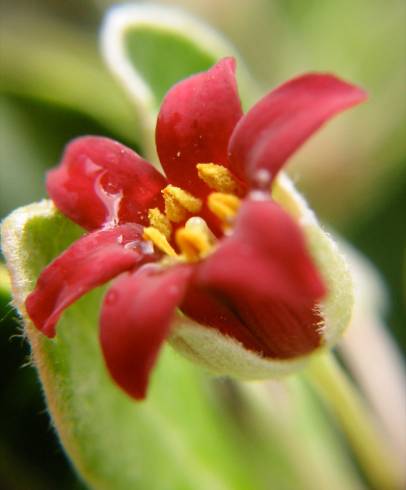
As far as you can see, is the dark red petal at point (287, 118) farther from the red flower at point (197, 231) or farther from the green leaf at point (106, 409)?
the green leaf at point (106, 409)

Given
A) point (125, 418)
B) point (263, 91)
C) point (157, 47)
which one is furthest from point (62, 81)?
point (125, 418)

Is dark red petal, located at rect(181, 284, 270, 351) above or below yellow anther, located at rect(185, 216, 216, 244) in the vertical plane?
below

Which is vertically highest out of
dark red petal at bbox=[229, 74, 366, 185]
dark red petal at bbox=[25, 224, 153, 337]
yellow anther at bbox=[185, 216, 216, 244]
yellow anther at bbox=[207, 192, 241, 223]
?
dark red petal at bbox=[229, 74, 366, 185]

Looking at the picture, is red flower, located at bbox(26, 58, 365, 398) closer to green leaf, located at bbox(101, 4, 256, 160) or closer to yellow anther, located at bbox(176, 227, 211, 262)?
yellow anther, located at bbox(176, 227, 211, 262)

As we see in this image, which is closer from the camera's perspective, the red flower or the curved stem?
the red flower

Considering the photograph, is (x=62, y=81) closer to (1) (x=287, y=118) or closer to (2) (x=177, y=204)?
(2) (x=177, y=204)

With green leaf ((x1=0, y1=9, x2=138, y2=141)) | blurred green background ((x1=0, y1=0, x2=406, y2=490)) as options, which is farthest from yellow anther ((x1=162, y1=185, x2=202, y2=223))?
green leaf ((x1=0, y1=9, x2=138, y2=141))
